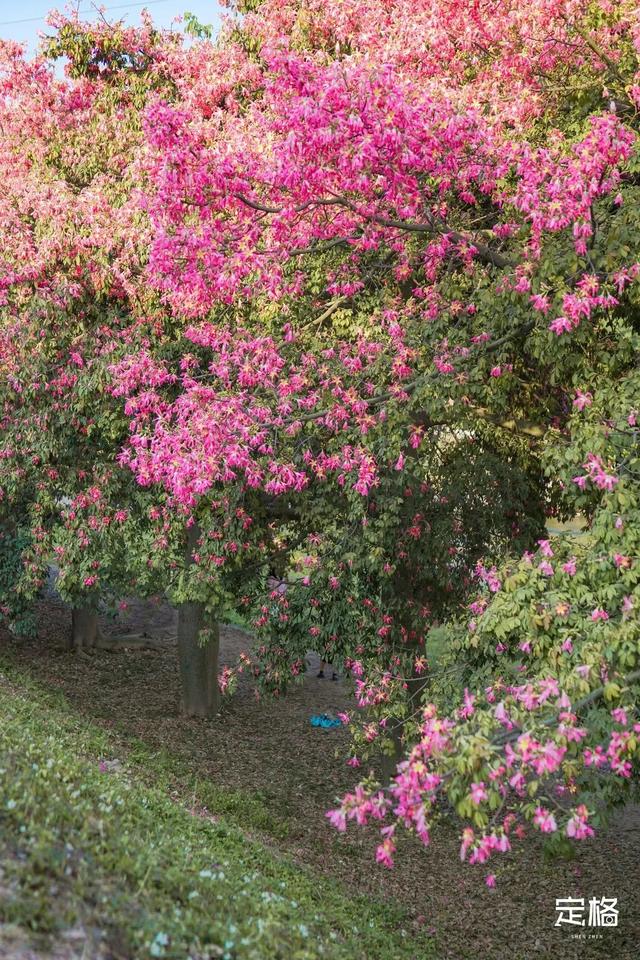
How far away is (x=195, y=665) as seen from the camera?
709 inches

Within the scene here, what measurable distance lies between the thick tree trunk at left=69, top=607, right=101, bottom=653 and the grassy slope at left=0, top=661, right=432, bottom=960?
39.4 feet

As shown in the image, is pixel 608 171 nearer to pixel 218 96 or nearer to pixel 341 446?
pixel 341 446

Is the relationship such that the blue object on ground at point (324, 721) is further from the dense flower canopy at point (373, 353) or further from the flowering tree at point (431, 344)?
the flowering tree at point (431, 344)

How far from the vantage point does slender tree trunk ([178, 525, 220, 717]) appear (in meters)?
17.8

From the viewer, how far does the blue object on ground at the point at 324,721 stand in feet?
61.1

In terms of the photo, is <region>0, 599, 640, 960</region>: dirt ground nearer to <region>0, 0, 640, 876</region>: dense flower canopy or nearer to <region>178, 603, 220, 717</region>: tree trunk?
<region>178, 603, 220, 717</region>: tree trunk

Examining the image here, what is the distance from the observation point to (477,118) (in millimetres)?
9016

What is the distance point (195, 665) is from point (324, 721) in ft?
9.84

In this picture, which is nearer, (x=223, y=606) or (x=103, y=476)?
(x=223, y=606)

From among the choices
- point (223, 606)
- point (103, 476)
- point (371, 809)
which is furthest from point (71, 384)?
point (371, 809)

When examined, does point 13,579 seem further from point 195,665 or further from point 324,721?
point 324,721

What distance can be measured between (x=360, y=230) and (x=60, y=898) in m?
7.72
